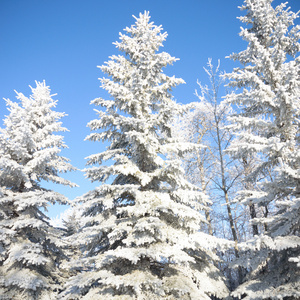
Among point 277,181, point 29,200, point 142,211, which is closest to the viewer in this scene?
point 277,181

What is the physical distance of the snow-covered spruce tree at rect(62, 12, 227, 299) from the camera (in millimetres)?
6516

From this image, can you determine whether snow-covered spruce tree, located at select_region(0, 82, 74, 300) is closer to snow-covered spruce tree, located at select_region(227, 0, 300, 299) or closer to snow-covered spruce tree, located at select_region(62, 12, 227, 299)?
snow-covered spruce tree, located at select_region(62, 12, 227, 299)

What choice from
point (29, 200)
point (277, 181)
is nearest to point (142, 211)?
point (277, 181)

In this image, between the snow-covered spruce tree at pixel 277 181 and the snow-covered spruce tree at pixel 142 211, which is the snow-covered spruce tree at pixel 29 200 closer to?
the snow-covered spruce tree at pixel 142 211

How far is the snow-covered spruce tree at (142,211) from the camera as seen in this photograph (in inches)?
257

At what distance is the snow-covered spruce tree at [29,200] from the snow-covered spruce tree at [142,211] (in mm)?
1895

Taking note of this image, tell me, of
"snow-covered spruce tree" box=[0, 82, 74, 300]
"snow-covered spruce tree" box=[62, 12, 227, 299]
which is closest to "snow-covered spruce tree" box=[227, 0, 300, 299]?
"snow-covered spruce tree" box=[62, 12, 227, 299]

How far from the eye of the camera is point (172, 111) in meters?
9.15

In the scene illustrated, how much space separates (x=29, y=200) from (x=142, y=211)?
5.12 metres

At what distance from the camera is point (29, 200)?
9.38 m

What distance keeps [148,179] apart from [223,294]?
4.22m

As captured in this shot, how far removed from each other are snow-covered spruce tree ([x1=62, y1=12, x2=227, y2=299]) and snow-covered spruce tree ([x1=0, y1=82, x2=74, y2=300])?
1.90 metres

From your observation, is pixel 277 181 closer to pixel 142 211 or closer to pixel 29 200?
pixel 142 211

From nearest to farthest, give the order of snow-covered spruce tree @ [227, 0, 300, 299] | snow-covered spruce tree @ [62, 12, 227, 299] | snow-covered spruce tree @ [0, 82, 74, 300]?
1. snow-covered spruce tree @ [227, 0, 300, 299]
2. snow-covered spruce tree @ [62, 12, 227, 299]
3. snow-covered spruce tree @ [0, 82, 74, 300]
